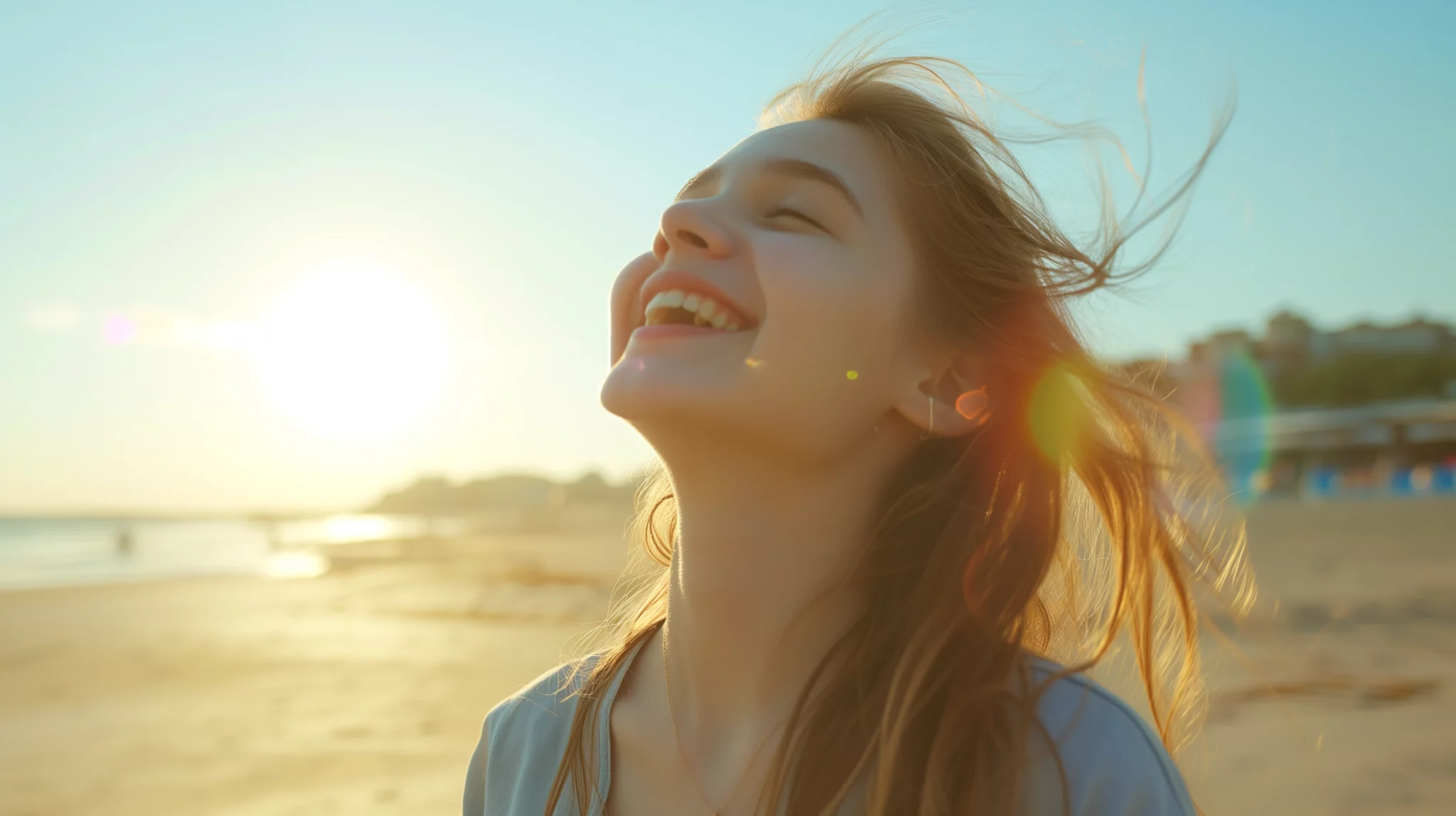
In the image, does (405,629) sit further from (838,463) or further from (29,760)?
(838,463)

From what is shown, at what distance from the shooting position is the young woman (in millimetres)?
1551

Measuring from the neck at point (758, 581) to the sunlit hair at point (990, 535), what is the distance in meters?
0.06

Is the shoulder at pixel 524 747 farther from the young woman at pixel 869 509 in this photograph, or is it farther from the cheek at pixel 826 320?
the cheek at pixel 826 320

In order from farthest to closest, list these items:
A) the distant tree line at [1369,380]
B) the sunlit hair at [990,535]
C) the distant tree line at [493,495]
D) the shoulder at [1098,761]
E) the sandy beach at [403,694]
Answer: the distant tree line at [493,495], the distant tree line at [1369,380], the sandy beach at [403,694], the sunlit hair at [990,535], the shoulder at [1098,761]

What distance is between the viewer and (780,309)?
1.67 metres

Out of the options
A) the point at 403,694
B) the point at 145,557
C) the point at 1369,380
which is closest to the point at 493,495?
the point at 145,557

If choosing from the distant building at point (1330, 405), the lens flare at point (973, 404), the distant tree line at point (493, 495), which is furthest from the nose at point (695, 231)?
the distant tree line at point (493, 495)

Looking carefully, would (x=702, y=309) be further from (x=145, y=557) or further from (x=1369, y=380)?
(x=1369, y=380)

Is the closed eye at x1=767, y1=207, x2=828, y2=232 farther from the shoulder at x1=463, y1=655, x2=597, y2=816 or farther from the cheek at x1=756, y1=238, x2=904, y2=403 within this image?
the shoulder at x1=463, y1=655, x2=597, y2=816

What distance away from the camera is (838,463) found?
1804 mm

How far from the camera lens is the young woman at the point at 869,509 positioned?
1.55m

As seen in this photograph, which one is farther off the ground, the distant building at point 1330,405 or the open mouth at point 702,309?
the open mouth at point 702,309

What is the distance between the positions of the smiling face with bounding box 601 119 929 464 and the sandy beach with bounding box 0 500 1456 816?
91 cm

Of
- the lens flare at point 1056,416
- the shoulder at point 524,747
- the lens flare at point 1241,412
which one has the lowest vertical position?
→ the lens flare at point 1241,412
